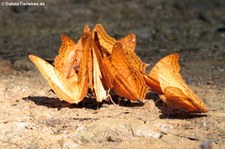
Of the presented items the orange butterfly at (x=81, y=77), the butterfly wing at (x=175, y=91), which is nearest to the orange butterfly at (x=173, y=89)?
the butterfly wing at (x=175, y=91)

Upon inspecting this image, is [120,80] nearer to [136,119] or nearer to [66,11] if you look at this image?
[136,119]

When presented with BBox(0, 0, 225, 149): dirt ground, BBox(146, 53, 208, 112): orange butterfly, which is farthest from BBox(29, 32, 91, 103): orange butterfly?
BBox(146, 53, 208, 112): orange butterfly

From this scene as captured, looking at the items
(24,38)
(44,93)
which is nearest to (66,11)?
(24,38)

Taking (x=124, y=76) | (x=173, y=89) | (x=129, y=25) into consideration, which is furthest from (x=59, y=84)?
(x=129, y=25)

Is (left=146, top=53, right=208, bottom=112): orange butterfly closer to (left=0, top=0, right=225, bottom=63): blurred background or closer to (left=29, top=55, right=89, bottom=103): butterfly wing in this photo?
A: (left=29, top=55, right=89, bottom=103): butterfly wing

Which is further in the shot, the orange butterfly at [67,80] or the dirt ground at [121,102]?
the orange butterfly at [67,80]

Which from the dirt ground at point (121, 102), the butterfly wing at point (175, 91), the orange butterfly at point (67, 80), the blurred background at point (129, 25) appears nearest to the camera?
the dirt ground at point (121, 102)

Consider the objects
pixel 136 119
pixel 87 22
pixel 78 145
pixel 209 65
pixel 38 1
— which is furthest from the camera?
pixel 38 1

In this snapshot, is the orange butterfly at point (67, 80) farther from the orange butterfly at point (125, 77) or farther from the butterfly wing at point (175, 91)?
the butterfly wing at point (175, 91)
